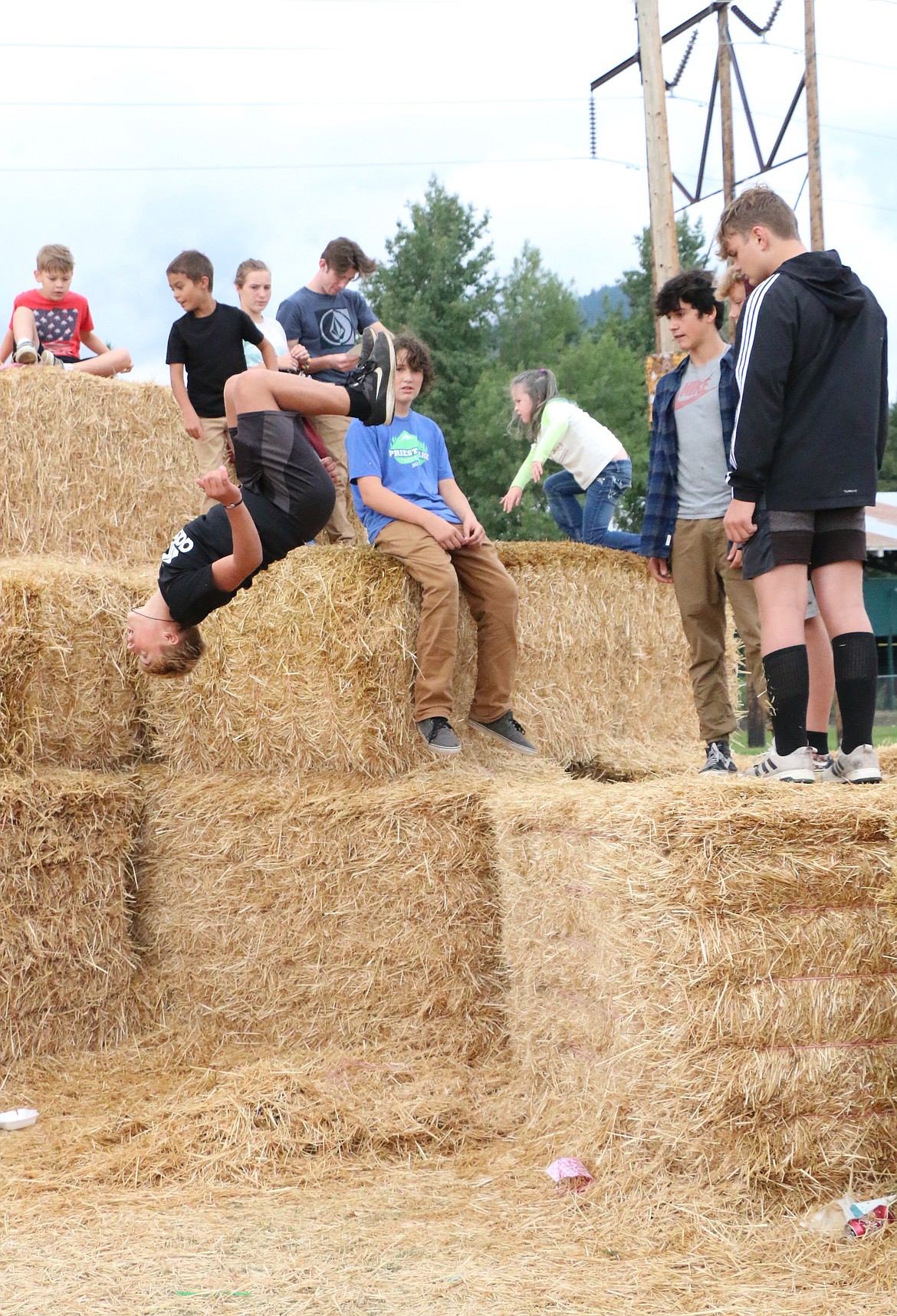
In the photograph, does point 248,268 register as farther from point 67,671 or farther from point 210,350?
point 67,671

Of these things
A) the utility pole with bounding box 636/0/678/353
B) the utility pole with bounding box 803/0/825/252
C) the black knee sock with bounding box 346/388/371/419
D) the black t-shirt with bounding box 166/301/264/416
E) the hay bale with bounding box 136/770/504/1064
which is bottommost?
the hay bale with bounding box 136/770/504/1064

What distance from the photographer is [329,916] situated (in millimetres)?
4879

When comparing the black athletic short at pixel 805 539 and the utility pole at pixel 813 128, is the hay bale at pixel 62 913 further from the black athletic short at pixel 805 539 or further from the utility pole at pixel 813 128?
the utility pole at pixel 813 128

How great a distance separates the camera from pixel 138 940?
545 centimetres

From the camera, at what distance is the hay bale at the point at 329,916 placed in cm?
473

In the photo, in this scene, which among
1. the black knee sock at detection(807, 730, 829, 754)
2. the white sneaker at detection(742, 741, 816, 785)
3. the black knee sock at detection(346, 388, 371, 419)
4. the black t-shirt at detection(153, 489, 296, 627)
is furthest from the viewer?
the black knee sock at detection(346, 388, 371, 419)

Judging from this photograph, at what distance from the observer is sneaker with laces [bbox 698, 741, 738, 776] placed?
4.85m

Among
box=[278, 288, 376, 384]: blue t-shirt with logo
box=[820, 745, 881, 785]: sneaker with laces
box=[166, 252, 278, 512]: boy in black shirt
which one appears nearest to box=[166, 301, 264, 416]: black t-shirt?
box=[166, 252, 278, 512]: boy in black shirt

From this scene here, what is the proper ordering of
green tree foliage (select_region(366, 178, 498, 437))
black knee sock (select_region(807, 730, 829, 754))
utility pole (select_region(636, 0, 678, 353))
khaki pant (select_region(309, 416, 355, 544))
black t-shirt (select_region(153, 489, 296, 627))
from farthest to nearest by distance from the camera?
1. green tree foliage (select_region(366, 178, 498, 437))
2. utility pole (select_region(636, 0, 678, 353))
3. khaki pant (select_region(309, 416, 355, 544))
4. black t-shirt (select_region(153, 489, 296, 627))
5. black knee sock (select_region(807, 730, 829, 754))

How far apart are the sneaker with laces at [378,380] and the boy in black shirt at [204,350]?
1.73 metres

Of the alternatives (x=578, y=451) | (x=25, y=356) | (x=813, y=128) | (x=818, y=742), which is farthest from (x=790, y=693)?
(x=813, y=128)

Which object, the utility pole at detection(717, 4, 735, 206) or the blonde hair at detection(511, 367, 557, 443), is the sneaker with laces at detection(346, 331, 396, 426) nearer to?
the blonde hair at detection(511, 367, 557, 443)

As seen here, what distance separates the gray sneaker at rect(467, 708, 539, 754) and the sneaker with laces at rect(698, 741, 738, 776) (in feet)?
2.58

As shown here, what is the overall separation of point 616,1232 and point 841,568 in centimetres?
203
